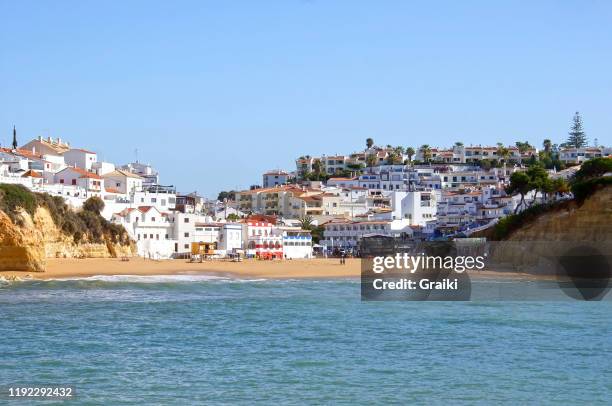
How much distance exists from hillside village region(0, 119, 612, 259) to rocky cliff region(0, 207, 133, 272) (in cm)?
587

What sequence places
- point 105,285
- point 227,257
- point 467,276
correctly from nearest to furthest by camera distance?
point 105,285
point 467,276
point 227,257

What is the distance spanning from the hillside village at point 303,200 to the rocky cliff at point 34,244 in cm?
587

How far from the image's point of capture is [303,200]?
99438 millimetres

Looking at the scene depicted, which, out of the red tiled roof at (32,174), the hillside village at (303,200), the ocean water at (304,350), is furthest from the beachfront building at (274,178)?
the ocean water at (304,350)

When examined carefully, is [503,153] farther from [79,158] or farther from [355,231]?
[79,158]

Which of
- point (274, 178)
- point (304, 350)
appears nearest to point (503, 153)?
point (274, 178)

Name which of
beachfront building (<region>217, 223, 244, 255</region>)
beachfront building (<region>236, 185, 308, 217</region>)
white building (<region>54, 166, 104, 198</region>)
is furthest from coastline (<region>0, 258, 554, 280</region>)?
beachfront building (<region>236, 185, 308, 217</region>)

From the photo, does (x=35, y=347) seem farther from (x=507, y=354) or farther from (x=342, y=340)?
(x=507, y=354)

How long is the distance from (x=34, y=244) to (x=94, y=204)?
1928 cm

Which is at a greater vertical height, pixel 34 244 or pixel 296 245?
pixel 34 244

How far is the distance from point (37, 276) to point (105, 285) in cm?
462

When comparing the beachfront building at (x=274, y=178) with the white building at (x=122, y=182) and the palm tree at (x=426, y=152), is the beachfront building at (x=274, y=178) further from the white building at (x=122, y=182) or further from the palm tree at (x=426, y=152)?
the white building at (x=122, y=182)

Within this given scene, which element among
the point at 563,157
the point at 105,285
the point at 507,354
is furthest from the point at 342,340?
the point at 563,157

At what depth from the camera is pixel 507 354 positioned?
20.4 meters
